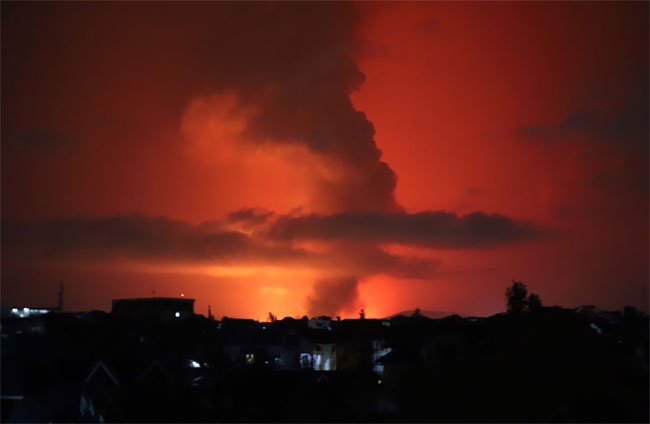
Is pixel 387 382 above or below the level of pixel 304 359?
below

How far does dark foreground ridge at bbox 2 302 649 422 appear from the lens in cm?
2408

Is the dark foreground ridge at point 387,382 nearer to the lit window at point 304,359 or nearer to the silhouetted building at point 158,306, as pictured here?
the lit window at point 304,359

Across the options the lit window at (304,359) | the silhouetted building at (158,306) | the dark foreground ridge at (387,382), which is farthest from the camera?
the silhouetted building at (158,306)

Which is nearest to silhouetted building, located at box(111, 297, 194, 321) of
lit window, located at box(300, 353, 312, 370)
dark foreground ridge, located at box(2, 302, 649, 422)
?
lit window, located at box(300, 353, 312, 370)

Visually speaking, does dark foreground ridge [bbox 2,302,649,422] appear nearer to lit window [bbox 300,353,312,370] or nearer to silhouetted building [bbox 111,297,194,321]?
lit window [bbox 300,353,312,370]

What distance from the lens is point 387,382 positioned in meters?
45.5

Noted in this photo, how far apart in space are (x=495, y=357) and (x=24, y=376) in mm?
20675

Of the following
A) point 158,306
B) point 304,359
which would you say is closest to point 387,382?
point 304,359

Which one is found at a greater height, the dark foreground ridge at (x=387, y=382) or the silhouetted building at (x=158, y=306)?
the silhouetted building at (x=158, y=306)

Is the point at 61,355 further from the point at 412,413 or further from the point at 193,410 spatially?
the point at 412,413

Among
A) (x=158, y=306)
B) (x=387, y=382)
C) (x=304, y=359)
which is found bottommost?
(x=387, y=382)

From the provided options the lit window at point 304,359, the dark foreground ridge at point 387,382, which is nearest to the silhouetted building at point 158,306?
the lit window at point 304,359

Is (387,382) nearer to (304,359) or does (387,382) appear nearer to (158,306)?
(304,359)

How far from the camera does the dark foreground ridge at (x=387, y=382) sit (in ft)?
79.0
